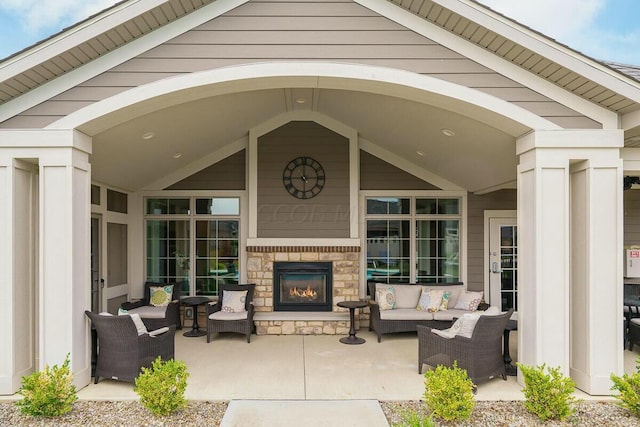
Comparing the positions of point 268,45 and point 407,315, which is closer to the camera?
point 268,45

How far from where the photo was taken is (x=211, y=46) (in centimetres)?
494

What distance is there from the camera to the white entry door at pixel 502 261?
893 cm

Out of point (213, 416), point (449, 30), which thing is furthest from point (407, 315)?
point (449, 30)

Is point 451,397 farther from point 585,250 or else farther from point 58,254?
point 58,254

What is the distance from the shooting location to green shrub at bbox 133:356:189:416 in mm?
4234

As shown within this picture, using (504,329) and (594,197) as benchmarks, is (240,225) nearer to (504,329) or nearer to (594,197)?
(504,329)

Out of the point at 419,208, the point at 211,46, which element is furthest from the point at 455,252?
the point at 211,46

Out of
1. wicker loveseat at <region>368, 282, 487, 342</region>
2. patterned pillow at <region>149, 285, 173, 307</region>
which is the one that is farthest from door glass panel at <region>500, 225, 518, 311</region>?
patterned pillow at <region>149, 285, 173, 307</region>

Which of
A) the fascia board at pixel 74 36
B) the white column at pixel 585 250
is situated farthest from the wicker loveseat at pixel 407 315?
the fascia board at pixel 74 36

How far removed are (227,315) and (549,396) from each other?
4680 millimetres

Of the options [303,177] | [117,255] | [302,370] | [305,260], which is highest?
[303,177]

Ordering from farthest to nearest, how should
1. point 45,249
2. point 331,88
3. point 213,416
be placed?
point 331,88 < point 45,249 < point 213,416

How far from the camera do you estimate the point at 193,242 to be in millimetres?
8883

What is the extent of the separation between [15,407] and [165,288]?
12.6 feet
